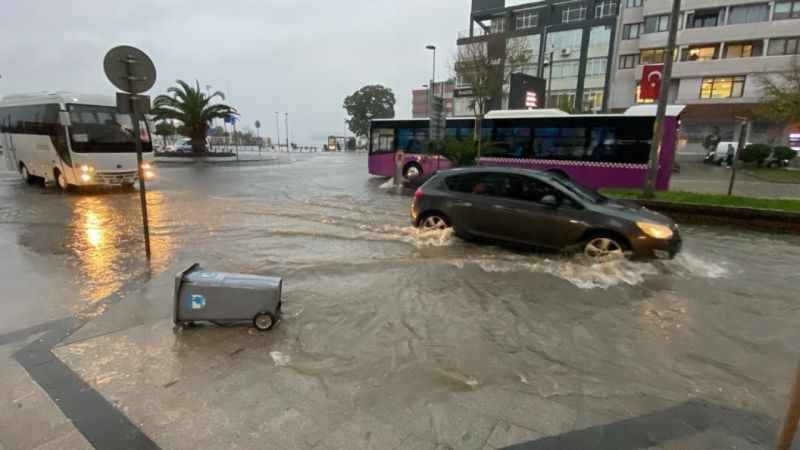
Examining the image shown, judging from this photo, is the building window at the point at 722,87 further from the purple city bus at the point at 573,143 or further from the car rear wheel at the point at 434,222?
the car rear wheel at the point at 434,222

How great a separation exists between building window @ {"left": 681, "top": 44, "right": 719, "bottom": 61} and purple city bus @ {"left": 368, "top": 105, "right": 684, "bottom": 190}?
33267 mm

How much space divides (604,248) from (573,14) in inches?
2022

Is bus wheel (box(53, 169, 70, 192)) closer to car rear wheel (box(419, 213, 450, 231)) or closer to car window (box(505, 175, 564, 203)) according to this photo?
car rear wheel (box(419, 213, 450, 231))

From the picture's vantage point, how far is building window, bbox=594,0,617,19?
44938 mm

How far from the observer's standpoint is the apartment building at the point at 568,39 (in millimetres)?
45500

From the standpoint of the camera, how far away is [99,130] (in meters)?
12.7

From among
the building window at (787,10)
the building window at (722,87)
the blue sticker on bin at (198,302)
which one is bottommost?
the blue sticker on bin at (198,302)

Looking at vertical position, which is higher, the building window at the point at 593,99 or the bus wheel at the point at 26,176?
the building window at the point at 593,99

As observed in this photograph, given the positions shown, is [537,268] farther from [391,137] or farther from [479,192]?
[391,137]

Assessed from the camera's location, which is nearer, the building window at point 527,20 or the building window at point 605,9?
the building window at point 605,9

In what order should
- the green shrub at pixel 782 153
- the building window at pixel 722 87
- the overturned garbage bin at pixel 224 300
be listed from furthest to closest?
the building window at pixel 722 87 < the green shrub at pixel 782 153 < the overturned garbage bin at pixel 224 300

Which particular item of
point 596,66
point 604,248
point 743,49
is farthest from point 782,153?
point 604,248

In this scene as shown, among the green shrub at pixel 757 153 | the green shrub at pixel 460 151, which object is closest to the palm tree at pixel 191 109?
the green shrub at pixel 460 151

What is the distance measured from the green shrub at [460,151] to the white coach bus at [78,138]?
10.7 metres
